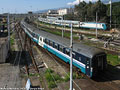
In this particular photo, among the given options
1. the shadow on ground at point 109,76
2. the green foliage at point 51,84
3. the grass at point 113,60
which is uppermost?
the grass at point 113,60

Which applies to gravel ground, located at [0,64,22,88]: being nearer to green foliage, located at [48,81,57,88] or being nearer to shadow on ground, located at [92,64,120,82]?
green foliage, located at [48,81,57,88]

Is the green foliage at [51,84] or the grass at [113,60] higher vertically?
the grass at [113,60]

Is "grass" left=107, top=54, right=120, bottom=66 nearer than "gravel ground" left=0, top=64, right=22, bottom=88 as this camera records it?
No

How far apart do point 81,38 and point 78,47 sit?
21.0 metres

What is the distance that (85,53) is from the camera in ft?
48.7

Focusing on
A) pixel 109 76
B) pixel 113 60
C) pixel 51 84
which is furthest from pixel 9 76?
pixel 113 60

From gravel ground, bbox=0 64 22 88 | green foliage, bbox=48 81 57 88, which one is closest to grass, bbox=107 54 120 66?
green foliage, bbox=48 81 57 88

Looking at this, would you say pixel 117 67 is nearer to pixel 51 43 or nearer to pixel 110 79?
pixel 110 79

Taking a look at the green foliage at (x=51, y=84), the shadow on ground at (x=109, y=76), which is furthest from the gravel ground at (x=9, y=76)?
the shadow on ground at (x=109, y=76)

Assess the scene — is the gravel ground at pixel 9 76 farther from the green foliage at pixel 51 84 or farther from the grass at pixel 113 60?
the grass at pixel 113 60

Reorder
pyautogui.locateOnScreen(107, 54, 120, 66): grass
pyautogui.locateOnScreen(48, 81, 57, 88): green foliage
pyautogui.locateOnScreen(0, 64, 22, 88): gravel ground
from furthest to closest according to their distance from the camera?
pyautogui.locateOnScreen(107, 54, 120, 66): grass → pyautogui.locateOnScreen(0, 64, 22, 88): gravel ground → pyautogui.locateOnScreen(48, 81, 57, 88): green foliage

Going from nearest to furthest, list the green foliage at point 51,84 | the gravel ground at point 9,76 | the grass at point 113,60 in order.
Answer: the green foliage at point 51,84, the gravel ground at point 9,76, the grass at point 113,60

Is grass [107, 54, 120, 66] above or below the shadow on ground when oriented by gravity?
above

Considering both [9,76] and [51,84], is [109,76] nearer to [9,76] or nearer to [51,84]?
[51,84]
